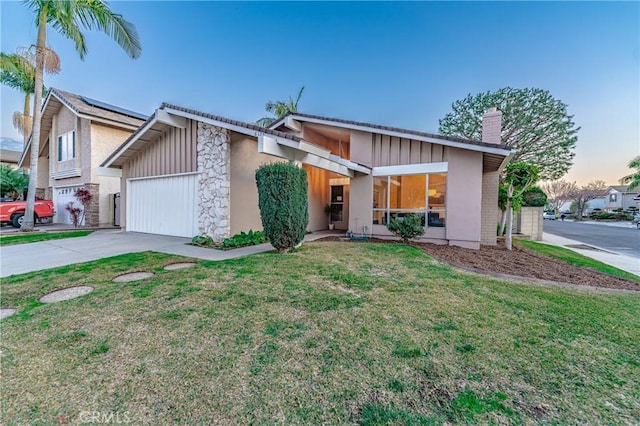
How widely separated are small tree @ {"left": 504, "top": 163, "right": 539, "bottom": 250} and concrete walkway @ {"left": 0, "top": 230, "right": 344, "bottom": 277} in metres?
8.44

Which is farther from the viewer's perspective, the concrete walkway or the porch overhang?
the porch overhang

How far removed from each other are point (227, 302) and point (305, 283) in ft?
4.38

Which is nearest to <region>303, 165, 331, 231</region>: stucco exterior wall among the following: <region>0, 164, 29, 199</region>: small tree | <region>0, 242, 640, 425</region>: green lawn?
<region>0, 242, 640, 425</region>: green lawn

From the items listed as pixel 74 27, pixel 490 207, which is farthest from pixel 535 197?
pixel 74 27

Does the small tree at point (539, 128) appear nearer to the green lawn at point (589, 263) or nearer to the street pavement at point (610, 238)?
the street pavement at point (610, 238)

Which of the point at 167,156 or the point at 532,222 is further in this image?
the point at 532,222

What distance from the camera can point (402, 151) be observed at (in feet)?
31.5

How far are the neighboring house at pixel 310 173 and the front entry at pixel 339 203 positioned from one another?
234 centimetres

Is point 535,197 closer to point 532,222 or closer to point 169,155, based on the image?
point 532,222

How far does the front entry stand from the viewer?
12.9 meters

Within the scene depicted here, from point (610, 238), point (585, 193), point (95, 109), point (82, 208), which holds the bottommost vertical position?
point (610, 238)

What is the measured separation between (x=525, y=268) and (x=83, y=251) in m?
11.6

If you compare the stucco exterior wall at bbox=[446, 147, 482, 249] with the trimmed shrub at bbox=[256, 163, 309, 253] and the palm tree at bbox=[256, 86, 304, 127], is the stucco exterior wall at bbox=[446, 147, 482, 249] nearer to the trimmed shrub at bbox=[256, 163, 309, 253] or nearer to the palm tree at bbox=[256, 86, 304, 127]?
the trimmed shrub at bbox=[256, 163, 309, 253]

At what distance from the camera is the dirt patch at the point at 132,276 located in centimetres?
475
